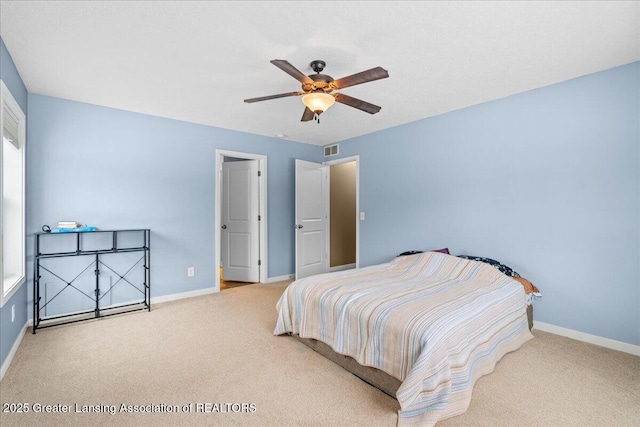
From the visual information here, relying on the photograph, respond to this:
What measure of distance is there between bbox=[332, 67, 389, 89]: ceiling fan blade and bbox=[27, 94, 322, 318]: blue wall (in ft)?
8.80

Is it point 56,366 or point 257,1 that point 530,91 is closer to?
point 257,1

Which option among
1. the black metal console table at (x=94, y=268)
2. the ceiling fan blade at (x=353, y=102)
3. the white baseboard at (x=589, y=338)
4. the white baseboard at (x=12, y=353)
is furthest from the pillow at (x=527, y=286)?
the white baseboard at (x=12, y=353)

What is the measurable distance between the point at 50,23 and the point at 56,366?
2437 mm

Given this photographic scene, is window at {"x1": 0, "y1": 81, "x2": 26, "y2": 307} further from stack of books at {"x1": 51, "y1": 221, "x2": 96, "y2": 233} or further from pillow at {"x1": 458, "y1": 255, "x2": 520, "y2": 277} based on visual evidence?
pillow at {"x1": 458, "y1": 255, "x2": 520, "y2": 277}

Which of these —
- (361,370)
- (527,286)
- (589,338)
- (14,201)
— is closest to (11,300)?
(14,201)

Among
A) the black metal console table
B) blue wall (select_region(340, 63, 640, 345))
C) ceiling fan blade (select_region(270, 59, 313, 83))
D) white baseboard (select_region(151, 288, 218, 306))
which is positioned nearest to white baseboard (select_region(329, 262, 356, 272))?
blue wall (select_region(340, 63, 640, 345))

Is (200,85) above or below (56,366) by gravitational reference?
above

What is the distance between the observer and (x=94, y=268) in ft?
11.5

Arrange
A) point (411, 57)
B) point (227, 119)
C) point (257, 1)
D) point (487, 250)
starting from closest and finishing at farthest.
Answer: point (257, 1) → point (411, 57) → point (487, 250) → point (227, 119)

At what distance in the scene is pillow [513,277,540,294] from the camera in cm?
293

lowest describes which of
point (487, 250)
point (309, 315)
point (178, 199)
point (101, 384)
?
point (101, 384)

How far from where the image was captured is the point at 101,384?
6.77 ft

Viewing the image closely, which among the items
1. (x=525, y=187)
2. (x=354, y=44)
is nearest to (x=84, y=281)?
(x=354, y=44)

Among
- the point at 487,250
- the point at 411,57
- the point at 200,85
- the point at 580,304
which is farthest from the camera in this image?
the point at 487,250
